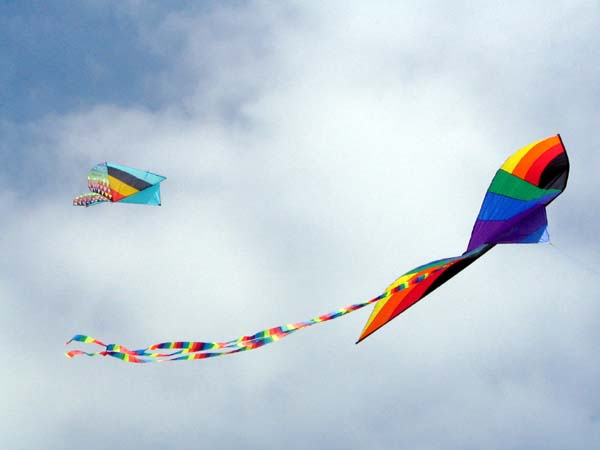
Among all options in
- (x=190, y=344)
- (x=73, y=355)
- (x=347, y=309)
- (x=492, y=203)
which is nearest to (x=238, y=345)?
(x=190, y=344)

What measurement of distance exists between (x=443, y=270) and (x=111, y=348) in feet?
26.6

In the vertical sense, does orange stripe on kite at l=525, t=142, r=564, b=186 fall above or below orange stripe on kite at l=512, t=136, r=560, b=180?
below

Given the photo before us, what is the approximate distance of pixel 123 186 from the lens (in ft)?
119

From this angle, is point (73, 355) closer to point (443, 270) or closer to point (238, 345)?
point (238, 345)

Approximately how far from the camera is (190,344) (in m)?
13.1

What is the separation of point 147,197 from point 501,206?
22152mm

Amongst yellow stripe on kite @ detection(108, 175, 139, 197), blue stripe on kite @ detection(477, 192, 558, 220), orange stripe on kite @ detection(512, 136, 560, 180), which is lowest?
blue stripe on kite @ detection(477, 192, 558, 220)

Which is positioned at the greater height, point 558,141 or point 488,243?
point 558,141

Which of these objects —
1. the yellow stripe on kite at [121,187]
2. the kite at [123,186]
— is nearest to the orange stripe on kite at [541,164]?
the kite at [123,186]

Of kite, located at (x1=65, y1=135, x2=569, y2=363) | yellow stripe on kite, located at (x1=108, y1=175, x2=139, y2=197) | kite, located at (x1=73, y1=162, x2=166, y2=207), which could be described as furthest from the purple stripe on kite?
yellow stripe on kite, located at (x1=108, y1=175, x2=139, y2=197)

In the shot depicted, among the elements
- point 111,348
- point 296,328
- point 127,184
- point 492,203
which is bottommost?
point 296,328

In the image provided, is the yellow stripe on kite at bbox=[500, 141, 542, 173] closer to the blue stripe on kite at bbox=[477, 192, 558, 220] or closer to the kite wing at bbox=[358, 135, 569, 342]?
the kite wing at bbox=[358, 135, 569, 342]

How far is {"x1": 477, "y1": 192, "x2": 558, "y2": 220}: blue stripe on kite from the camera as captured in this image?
57.7 feet

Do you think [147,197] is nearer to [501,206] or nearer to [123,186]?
[123,186]
